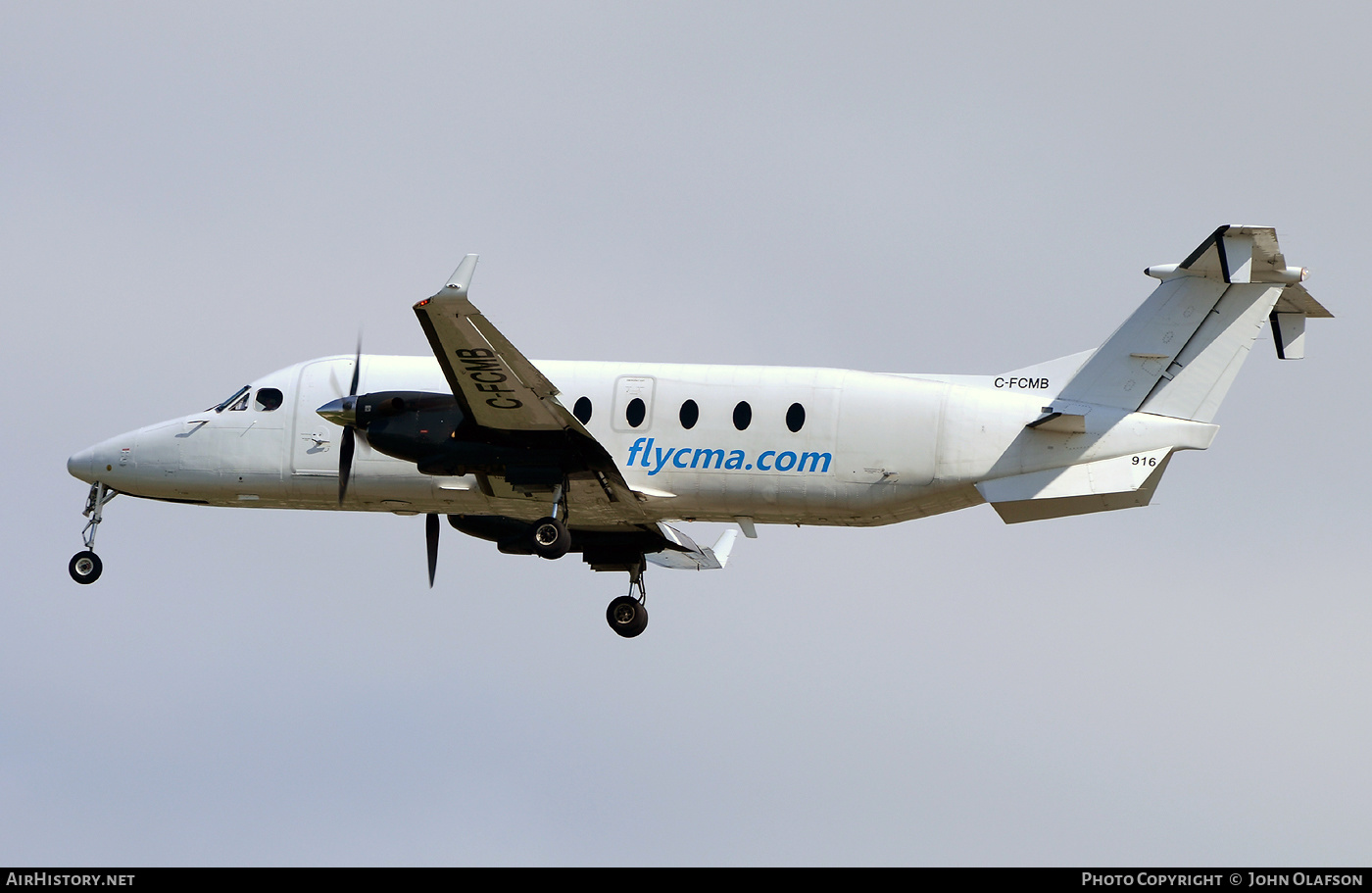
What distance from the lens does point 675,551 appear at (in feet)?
107

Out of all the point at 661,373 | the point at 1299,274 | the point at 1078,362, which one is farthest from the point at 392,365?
the point at 1299,274

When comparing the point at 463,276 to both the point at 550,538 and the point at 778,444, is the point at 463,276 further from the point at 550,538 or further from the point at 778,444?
the point at 778,444

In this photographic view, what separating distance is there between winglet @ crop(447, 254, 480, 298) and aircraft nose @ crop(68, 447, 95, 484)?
9672 mm

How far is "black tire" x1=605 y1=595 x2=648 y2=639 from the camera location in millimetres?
30031

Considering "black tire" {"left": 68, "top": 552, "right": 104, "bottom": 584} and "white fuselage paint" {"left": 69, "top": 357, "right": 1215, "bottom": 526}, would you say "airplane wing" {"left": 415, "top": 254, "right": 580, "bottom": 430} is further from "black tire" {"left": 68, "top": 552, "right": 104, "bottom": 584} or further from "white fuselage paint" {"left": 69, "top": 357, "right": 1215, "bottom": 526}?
"black tire" {"left": 68, "top": 552, "right": 104, "bottom": 584}

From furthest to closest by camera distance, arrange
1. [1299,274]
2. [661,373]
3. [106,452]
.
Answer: [106,452], [661,373], [1299,274]

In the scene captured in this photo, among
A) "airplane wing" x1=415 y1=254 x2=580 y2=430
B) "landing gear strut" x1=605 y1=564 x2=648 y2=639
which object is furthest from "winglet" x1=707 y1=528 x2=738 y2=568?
"airplane wing" x1=415 y1=254 x2=580 y2=430

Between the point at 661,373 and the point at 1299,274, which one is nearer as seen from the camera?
the point at 1299,274

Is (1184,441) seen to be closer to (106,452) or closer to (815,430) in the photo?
(815,430)

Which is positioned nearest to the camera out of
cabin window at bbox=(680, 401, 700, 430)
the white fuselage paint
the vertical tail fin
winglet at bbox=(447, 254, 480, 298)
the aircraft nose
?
winglet at bbox=(447, 254, 480, 298)

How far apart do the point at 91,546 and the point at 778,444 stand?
492 inches

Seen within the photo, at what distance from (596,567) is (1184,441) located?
11.0 m
